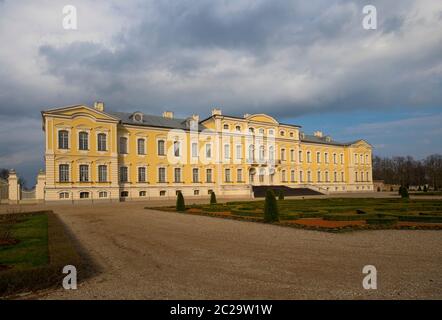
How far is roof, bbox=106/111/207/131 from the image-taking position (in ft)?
124

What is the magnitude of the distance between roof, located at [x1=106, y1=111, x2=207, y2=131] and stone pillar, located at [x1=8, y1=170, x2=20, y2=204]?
11.5 meters

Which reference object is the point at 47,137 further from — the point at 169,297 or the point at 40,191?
the point at 169,297

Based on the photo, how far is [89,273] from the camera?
250 inches

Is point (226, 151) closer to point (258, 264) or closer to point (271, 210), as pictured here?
point (271, 210)

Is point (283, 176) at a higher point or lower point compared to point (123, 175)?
lower

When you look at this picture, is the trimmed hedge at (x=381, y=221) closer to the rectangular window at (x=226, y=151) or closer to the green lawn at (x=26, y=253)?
the green lawn at (x=26, y=253)

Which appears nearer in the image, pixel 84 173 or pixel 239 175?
pixel 84 173

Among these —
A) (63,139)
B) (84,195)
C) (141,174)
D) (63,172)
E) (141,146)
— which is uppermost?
(63,139)

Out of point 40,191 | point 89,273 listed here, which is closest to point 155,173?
point 40,191

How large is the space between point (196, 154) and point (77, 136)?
13.8 m

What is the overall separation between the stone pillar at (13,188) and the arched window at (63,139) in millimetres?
5109

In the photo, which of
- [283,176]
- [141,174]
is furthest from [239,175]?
[141,174]

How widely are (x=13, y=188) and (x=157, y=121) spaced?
16.5 meters

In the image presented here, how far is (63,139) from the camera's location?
31609 mm
